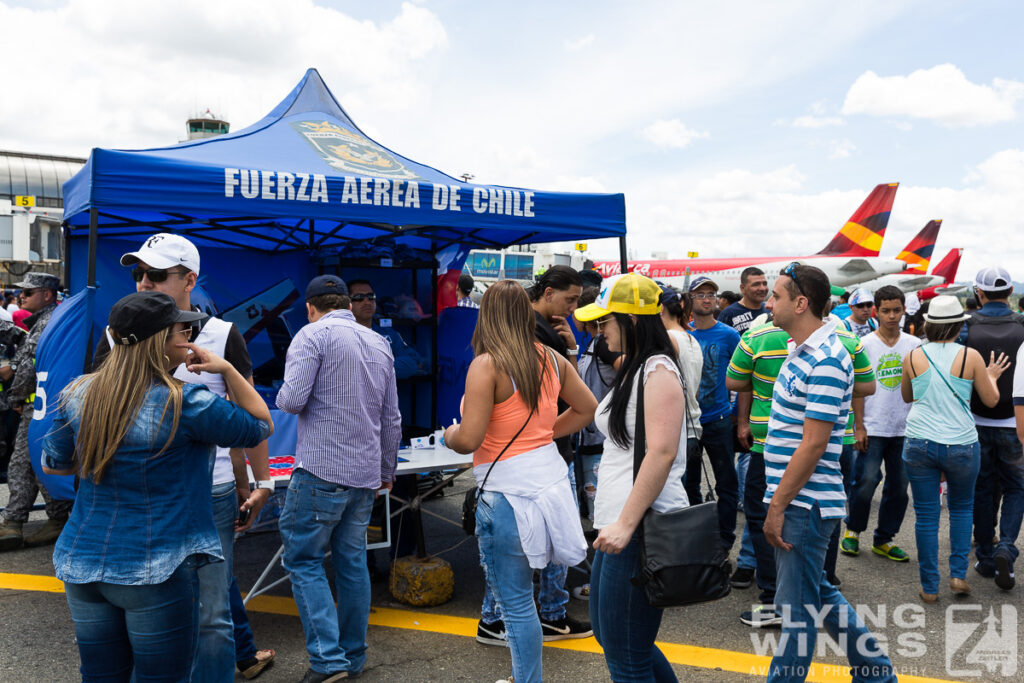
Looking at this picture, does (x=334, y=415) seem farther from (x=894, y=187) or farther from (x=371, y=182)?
(x=894, y=187)

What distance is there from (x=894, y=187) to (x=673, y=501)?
36180 millimetres

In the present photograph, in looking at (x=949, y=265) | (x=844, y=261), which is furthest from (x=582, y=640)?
(x=949, y=265)

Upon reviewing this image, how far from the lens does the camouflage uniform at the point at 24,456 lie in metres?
5.27

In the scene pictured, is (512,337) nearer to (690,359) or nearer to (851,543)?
(690,359)

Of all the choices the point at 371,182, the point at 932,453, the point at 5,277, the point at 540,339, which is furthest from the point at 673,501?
the point at 5,277

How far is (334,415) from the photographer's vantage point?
326cm

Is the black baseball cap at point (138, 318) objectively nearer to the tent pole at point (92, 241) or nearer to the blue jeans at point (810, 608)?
the blue jeans at point (810, 608)

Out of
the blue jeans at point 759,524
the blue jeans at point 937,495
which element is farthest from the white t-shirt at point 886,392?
the blue jeans at point 759,524

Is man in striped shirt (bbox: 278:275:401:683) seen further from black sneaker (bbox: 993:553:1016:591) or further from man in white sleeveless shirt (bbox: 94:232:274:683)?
black sneaker (bbox: 993:553:1016:591)

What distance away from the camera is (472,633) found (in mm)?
3854

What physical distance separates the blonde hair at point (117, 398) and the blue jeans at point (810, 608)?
6.79 feet

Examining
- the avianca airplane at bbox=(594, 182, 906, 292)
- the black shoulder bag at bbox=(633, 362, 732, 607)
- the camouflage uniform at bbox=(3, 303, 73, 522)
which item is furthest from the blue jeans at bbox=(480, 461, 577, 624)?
the avianca airplane at bbox=(594, 182, 906, 292)

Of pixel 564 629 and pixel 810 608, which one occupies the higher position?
pixel 810 608

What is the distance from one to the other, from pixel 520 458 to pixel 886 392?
3441 millimetres
